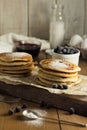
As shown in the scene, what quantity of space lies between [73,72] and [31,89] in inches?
4.8

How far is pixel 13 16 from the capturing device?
63.8 inches

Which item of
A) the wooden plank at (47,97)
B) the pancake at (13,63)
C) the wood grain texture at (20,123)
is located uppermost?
the pancake at (13,63)

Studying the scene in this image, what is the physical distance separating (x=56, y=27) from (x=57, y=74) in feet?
1.98

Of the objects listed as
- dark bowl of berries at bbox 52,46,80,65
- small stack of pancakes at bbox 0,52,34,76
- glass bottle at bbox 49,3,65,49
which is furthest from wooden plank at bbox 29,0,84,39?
small stack of pancakes at bbox 0,52,34,76

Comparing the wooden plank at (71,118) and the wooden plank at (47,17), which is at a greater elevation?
the wooden plank at (47,17)

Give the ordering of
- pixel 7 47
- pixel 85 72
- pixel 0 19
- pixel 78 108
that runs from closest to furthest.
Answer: pixel 78 108 < pixel 85 72 < pixel 7 47 < pixel 0 19

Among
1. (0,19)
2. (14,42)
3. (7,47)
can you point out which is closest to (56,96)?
(7,47)

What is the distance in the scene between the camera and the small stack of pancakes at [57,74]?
917 mm

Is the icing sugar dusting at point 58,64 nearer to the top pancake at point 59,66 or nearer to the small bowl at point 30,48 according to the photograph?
the top pancake at point 59,66

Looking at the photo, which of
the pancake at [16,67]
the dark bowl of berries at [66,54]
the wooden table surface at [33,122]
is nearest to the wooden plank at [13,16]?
the dark bowl of berries at [66,54]

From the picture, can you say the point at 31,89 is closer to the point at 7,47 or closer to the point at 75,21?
the point at 7,47

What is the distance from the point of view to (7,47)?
134 centimetres

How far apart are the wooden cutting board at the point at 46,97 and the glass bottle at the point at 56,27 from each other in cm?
54

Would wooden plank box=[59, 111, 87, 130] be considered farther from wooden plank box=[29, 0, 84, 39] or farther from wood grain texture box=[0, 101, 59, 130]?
wooden plank box=[29, 0, 84, 39]
